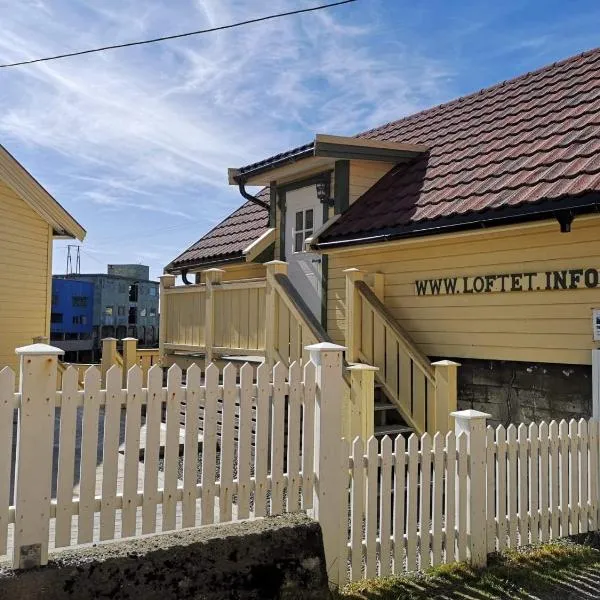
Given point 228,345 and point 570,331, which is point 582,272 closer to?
point 570,331

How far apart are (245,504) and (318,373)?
1.03 meters

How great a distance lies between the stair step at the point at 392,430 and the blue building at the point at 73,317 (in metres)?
49.8

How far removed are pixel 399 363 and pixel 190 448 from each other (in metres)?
4.01

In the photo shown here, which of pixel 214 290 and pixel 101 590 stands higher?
pixel 214 290

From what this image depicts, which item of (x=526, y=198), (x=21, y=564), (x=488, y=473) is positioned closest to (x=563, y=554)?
(x=488, y=473)

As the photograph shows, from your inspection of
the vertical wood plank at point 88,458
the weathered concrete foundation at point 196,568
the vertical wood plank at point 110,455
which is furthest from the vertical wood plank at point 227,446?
the vertical wood plank at point 88,458

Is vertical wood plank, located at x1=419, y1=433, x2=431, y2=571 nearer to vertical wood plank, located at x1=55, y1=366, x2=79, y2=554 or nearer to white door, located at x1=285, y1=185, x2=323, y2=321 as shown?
A: vertical wood plank, located at x1=55, y1=366, x2=79, y2=554

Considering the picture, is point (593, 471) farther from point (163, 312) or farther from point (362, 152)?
point (163, 312)

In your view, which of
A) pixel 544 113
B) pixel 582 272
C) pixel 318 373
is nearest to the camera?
pixel 318 373

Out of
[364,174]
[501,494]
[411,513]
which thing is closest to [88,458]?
[411,513]

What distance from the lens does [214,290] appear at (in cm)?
858

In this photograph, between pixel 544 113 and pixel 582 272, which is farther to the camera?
pixel 544 113

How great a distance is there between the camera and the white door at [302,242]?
9.93 m

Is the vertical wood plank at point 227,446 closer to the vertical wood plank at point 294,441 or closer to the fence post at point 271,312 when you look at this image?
the vertical wood plank at point 294,441
